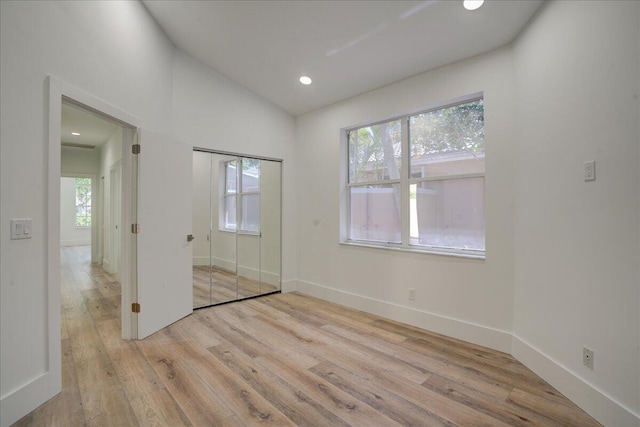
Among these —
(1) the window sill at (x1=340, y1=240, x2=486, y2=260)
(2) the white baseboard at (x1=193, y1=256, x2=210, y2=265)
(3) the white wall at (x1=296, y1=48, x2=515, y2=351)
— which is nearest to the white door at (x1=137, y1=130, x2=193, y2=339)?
(2) the white baseboard at (x1=193, y1=256, x2=210, y2=265)

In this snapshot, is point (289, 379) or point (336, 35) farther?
point (336, 35)

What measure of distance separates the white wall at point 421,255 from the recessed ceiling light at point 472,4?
61 cm

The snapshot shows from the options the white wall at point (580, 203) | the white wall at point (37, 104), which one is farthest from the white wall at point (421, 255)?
the white wall at point (37, 104)

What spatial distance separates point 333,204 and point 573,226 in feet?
8.54

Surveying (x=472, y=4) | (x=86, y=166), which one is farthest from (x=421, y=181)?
(x=86, y=166)

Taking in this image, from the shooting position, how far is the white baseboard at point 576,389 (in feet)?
5.21

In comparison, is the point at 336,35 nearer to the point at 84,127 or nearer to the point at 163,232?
the point at 163,232

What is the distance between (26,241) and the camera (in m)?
1.80

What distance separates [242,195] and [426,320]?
2.86 meters

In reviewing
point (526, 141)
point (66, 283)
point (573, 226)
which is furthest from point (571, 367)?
point (66, 283)

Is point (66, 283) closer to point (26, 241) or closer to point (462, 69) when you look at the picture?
point (26, 241)

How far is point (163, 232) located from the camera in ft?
10.0

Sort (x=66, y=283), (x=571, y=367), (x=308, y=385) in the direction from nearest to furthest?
1. (x=571, y=367)
2. (x=308, y=385)
3. (x=66, y=283)

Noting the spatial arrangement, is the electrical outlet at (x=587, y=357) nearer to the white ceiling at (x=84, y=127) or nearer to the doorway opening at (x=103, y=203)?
the doorway opening at (x=103, y=203)
